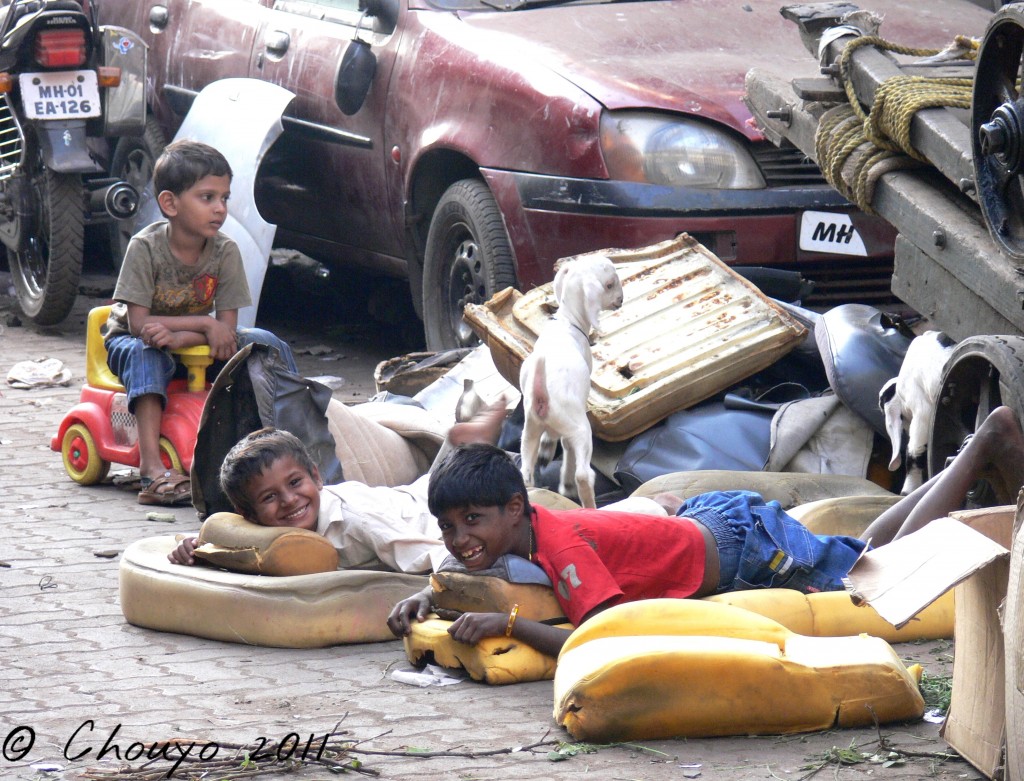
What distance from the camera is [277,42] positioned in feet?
24.8

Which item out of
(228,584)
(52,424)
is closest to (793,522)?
(228,584)

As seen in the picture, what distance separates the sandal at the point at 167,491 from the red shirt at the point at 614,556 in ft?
6.70

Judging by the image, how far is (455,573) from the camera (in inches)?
149

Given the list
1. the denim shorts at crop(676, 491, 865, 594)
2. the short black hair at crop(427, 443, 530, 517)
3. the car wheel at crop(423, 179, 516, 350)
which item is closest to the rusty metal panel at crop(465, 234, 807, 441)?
the car wheel at crop(423, 179, 516, 350)

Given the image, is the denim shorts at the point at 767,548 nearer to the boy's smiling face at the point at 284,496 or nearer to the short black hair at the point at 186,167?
the boy's smiling face at the point at 284,496

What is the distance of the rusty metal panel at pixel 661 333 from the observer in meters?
5.22

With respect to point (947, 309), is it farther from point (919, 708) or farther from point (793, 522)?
point (919, 708)

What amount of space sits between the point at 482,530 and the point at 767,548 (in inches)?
31.2

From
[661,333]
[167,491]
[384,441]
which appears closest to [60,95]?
[167,491]

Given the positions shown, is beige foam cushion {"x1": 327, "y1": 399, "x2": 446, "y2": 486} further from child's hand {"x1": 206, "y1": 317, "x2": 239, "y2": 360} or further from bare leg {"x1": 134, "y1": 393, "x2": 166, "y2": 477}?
bare leg {"x1": 134, "y1": 393, "x2": 166, "y2": 477}

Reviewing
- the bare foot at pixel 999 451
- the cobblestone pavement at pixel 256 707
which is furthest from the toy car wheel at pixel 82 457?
the bare foot at pixel 999 451

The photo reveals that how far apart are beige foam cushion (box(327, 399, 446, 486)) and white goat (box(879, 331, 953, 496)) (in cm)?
159

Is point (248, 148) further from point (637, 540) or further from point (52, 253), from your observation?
point (637, 540)

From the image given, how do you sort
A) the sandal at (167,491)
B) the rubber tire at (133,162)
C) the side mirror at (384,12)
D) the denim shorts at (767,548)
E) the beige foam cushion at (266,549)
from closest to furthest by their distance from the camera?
the denim shorts at (767,548), the beige foam cushion at (266,549), the sandal at (167,491), the side mirror at (384,12), the rubber tire at (133,162)
